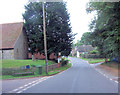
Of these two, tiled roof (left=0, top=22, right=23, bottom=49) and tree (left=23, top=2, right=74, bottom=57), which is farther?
tree (left=23, top=2, right=74, bottom=57)

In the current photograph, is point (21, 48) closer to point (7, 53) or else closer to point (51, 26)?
point (7, 53)

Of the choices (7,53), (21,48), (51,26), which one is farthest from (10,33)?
(51,26)

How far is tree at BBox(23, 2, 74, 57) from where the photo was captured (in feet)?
102

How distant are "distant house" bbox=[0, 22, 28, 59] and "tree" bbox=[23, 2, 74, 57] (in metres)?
1.93

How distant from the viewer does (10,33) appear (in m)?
32.7

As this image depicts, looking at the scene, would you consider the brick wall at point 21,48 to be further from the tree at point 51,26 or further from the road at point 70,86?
the road at point 70,86

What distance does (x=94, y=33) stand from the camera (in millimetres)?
28750

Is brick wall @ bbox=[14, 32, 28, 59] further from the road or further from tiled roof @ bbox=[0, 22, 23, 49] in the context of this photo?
the road

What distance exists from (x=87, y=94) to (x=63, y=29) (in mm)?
24067

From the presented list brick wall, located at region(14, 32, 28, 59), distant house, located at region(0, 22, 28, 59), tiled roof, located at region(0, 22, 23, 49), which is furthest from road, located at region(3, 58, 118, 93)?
tiled roof, located at region(0, 22, 23, 49)

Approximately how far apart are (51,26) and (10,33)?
28.9 ft

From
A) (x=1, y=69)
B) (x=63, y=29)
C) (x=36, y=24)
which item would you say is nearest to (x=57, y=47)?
(x=63, y=29)

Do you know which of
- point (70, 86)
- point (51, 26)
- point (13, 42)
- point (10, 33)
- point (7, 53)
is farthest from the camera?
point (10, 33)

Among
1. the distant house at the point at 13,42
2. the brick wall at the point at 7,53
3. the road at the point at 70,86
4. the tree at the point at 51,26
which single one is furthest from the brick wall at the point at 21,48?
the road at the point at 70,86
